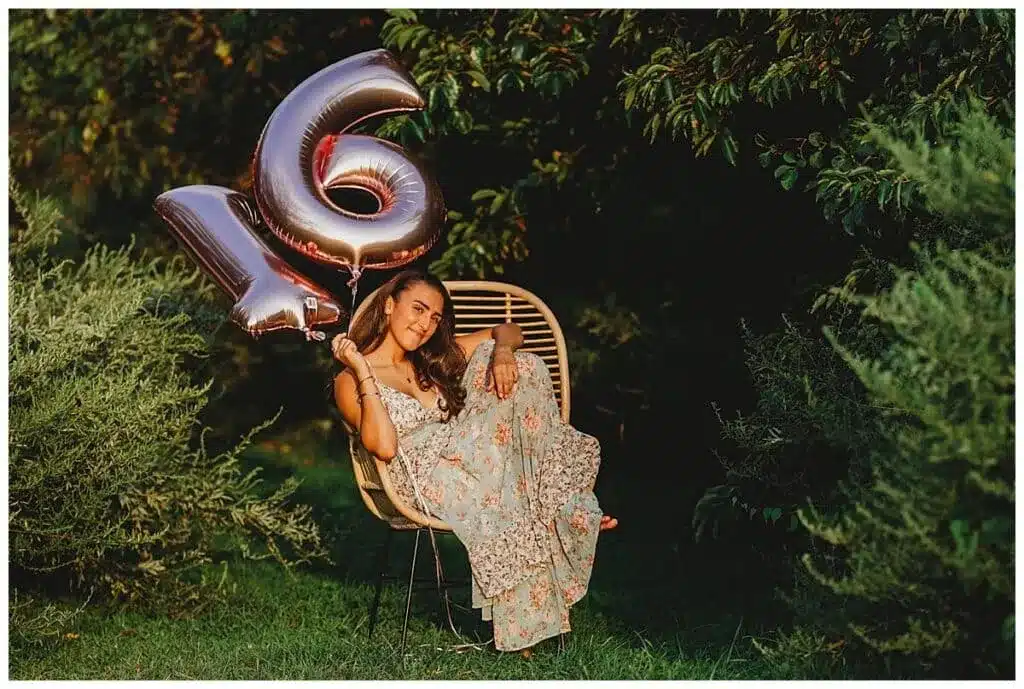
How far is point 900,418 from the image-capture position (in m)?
3.17

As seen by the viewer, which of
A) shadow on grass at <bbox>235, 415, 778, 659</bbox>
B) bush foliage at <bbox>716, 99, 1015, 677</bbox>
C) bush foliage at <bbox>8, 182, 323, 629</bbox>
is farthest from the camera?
shadow on grass at <bbox>235, 415, 778, 659</bbox>

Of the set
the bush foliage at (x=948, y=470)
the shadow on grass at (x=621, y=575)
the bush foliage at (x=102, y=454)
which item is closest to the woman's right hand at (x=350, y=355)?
the bush foliage at (x=102, y=454)

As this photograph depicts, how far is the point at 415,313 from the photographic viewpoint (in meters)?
3.71

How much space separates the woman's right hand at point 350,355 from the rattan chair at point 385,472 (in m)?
0.20

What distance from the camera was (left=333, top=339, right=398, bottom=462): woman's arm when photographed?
11.5 ft

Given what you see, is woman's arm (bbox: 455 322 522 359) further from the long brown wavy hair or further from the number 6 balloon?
the number 6 balloon

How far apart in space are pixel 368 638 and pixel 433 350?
33.5 inches

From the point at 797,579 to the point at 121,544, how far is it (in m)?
1.91

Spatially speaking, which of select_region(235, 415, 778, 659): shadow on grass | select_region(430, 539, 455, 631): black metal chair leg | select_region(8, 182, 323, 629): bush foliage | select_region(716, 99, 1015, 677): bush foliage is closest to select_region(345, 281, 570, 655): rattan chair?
select_region(430, 539, 455, 631): black metal chair leg

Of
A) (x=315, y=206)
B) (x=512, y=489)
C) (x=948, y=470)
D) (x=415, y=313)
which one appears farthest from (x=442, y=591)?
(x=948, y=470)

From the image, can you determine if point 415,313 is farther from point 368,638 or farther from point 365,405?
point 368,638

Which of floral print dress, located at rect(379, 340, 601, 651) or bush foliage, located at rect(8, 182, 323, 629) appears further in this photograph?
bush foliage, located at rect(8, 182, 323, 629)

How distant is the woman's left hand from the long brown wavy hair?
12cm

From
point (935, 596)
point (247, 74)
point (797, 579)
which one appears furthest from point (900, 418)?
point (247, 74)
